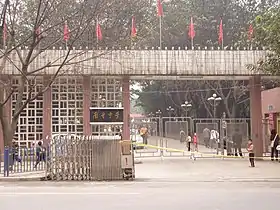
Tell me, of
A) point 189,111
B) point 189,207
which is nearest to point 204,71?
point 189,207

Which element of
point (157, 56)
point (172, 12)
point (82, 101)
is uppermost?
point (172, 12)

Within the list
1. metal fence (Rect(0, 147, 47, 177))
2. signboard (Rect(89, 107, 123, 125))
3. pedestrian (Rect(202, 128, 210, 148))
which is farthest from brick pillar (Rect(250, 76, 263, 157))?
metal fence (Rect(0, 147, 47, 177))

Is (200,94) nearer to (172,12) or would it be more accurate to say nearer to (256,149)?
(172,12)

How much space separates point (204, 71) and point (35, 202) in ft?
49.2

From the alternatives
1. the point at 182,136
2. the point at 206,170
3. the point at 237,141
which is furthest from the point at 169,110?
the point at 206,170

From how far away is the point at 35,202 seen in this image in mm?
11148

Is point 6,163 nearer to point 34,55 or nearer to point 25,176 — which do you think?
point 25,176

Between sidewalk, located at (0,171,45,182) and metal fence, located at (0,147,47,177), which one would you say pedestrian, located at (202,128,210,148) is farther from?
sidewalk, located at (0,171,45,182)

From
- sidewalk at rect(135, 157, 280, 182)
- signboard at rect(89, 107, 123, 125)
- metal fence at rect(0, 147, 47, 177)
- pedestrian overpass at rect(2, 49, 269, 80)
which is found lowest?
sidewalk at rect(135, 157, 280, 182)

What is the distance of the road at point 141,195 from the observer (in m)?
10.5

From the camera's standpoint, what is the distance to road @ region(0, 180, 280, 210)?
1051 cm

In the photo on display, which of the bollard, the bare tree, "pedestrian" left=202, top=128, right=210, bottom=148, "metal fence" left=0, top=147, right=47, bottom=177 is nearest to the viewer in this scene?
the bollard

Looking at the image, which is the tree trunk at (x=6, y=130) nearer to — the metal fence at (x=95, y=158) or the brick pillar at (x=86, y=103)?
the metal fence at (x=95, y=158)

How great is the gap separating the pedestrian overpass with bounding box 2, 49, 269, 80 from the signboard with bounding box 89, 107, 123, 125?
1736 mm
